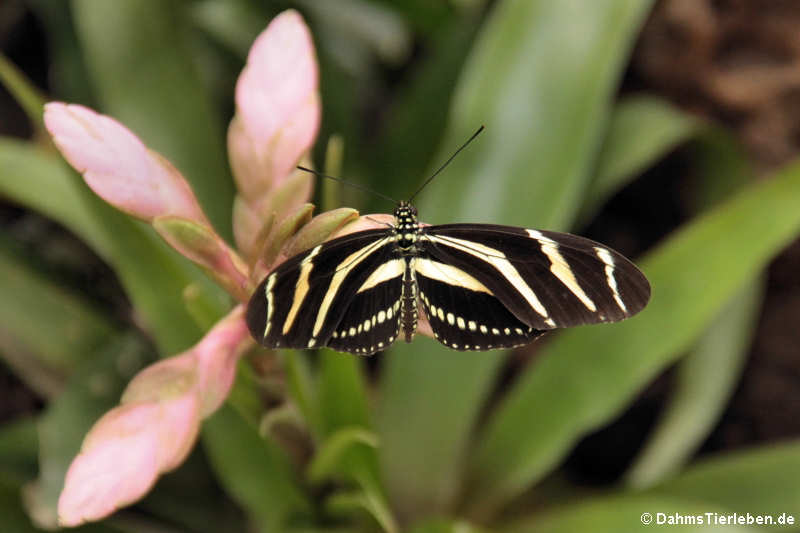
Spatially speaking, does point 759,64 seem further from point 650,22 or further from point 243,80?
point 243,80

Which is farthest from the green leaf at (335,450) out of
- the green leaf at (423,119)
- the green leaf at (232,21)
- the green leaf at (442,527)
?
the green leaf at (232,21)

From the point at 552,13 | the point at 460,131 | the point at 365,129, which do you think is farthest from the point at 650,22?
the point at 365,129

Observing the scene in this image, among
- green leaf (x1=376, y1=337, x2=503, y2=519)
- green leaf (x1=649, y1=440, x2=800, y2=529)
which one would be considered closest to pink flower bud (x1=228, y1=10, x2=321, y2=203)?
green leaf (x1=376, y1=337, x2=503, y2=519)

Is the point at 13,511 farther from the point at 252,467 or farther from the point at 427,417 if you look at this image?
the point at 427,417

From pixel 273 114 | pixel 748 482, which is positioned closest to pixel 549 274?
pixel 273 114

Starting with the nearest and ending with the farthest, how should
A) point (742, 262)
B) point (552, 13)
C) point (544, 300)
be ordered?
point (544, 300)
point (742, 262)
point (552, 13)

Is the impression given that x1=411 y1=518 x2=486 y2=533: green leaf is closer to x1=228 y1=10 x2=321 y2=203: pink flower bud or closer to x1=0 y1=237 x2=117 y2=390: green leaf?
x1=228 y1=10 x2=321 y2=203: pink flower bud

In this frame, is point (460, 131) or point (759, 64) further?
point (759, 64)
